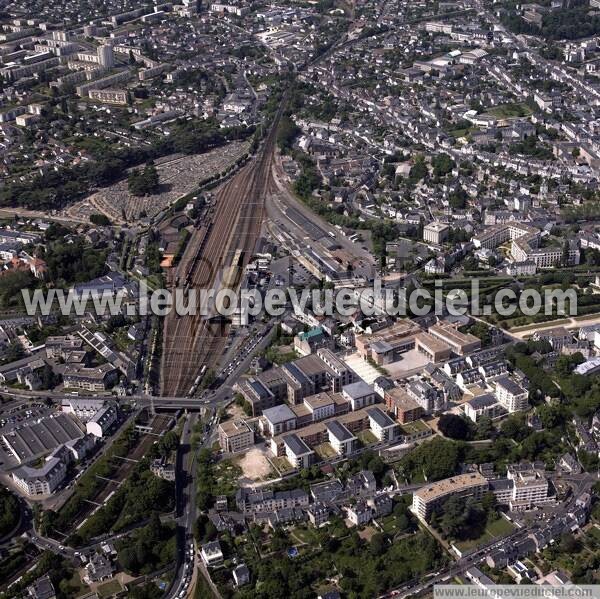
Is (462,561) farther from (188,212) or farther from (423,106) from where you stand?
(423,106)

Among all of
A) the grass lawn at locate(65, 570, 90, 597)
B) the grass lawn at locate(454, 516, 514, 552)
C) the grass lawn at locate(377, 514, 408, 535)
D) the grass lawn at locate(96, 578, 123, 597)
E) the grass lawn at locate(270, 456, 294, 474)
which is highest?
the grass lawn at locate(65, 570, 90, 597)

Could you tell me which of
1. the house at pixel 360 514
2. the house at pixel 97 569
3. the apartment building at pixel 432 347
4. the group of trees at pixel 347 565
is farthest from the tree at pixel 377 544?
the apartment building at pixel 432 347

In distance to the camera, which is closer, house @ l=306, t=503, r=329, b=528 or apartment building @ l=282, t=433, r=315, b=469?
house @ l=306, t=503, r=329, b=528

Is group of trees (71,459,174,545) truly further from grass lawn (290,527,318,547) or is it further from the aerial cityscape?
grass lawn (290,527,318,547)

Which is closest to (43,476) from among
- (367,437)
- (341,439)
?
(341,439)

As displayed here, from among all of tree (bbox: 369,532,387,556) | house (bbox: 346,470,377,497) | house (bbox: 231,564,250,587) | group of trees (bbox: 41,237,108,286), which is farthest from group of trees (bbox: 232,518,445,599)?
group of trees (bbox: 41,237,108,286)

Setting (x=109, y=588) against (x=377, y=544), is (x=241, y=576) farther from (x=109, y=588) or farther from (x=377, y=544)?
(x=377, y=544)
